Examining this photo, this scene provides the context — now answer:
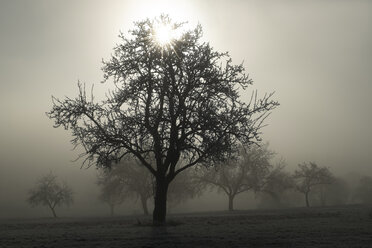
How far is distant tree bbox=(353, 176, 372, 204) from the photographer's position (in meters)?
123

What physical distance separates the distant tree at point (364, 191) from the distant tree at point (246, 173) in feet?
224

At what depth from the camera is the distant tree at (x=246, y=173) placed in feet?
231

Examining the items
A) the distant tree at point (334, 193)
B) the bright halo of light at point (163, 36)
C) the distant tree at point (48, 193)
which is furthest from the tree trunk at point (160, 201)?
the distant tree at point (334, 193)

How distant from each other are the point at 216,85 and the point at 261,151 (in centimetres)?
4941

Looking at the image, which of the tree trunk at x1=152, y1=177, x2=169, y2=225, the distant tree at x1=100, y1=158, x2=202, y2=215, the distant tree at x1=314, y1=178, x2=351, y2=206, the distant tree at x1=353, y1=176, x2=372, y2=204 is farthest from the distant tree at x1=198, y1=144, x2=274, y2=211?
the distant tree at x1=353, y1=176, x2=372, y2=204

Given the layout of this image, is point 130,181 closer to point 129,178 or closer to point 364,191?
point 129,178

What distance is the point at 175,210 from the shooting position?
395ft

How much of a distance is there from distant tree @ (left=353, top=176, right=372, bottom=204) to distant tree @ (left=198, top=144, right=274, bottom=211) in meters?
68.2

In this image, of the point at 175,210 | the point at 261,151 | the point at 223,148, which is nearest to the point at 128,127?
the point at 223,148

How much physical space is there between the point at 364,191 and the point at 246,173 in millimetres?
75508

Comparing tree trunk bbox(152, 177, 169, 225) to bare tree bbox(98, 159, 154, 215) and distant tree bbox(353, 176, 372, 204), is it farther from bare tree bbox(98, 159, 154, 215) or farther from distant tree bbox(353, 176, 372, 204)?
distant tree bbox(353, 176, 372, 204)

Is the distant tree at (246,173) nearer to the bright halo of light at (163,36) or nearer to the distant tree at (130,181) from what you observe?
the distant tree at (130,181)

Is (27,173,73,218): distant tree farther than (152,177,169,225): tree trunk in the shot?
Yes

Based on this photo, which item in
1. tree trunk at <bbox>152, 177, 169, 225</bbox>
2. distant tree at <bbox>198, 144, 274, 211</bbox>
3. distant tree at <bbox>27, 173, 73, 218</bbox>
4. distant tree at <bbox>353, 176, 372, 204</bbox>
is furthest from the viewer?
distant tree at <bbox>353, 176, 372, 204</bbox>
